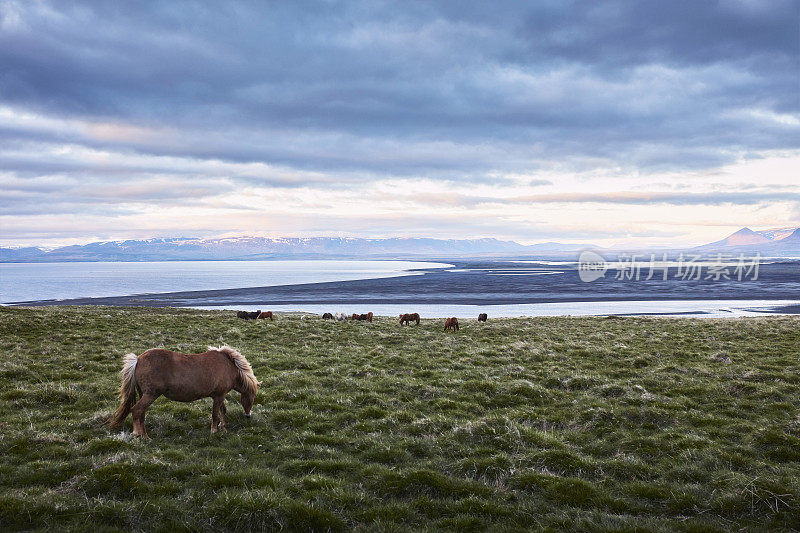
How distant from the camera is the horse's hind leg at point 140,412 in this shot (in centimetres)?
905

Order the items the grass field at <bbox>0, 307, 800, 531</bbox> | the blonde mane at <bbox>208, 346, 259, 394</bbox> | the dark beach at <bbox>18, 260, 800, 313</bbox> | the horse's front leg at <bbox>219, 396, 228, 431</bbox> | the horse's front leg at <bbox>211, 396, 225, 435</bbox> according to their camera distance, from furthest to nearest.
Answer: the dark beach at <bbox>18, 260, 800, 313</bbox> < the blonde mane at <bbox>208, 346, 259, 394</bbox> < the horse's front leg at <bbox>219, 396, 228, 431</bbox> < the horse's front leg at <bbox>211, 396, 225, 435</bbox> < the grass field at <bbox>0, 307, 800, 531</bbox>

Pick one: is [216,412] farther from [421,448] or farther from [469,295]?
[469,295]

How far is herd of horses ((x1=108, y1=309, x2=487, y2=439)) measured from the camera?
9023 mm

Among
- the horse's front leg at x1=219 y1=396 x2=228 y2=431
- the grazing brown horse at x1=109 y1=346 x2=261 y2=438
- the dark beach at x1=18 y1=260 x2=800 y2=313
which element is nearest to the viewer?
the grazing brown horse at x1=109 y1=346 x2=261 y2=438

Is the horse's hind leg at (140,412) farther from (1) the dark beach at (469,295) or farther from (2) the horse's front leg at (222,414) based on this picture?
(1) the dark beach at (469,295)

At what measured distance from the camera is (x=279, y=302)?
7569 centimetres

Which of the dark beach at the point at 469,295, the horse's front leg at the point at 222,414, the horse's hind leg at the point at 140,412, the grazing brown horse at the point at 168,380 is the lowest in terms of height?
the dark beach at the point at 469,295

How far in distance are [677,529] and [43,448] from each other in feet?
36.3

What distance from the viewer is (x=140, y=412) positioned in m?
9.09


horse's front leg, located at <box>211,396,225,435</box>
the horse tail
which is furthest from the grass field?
the horse tail

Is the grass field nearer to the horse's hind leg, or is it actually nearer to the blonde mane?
the horse's hind leg

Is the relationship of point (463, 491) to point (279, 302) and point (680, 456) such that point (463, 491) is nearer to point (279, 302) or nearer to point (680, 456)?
point (680, 456)

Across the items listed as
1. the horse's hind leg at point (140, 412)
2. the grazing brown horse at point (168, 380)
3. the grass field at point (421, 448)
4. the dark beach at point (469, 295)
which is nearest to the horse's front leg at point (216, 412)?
the grazing brown horse at point (168, 380)

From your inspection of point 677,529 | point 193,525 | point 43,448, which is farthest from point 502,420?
point 43,448
